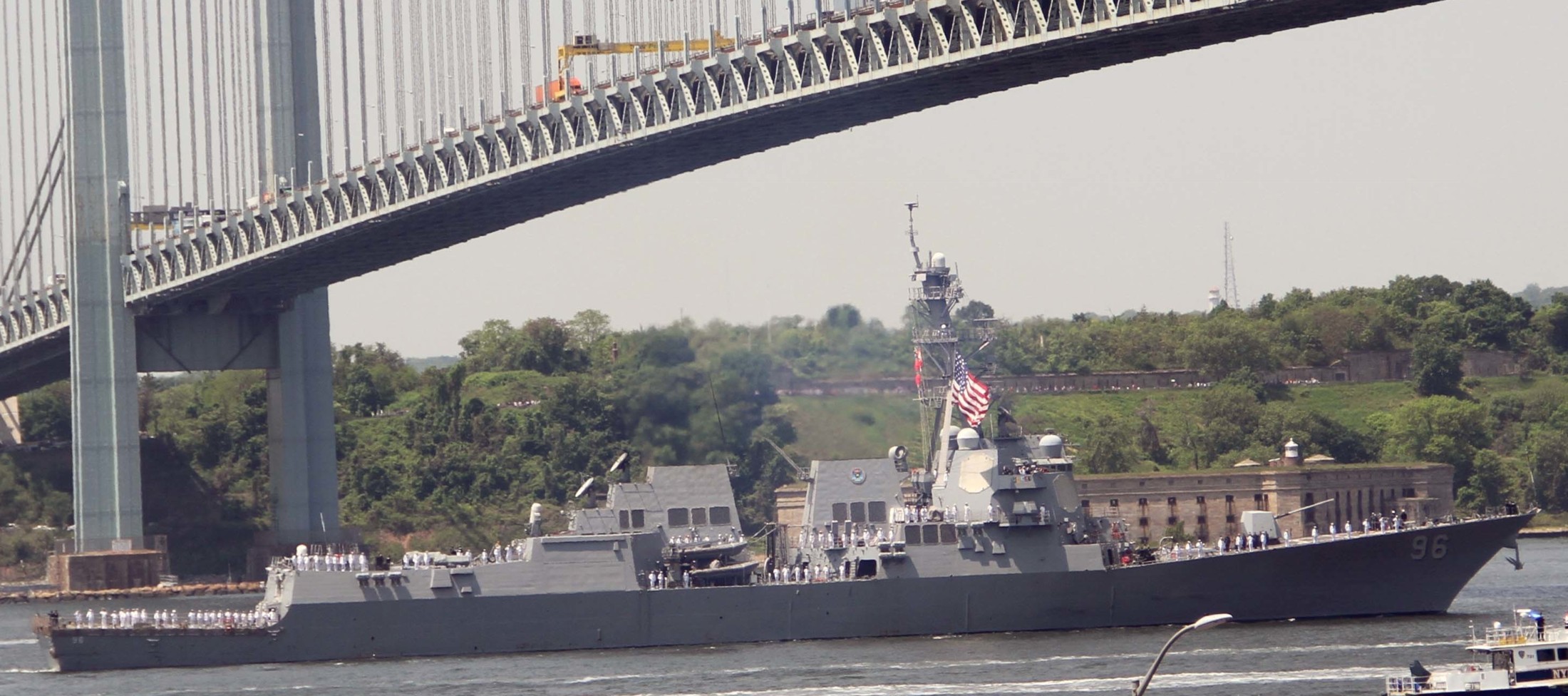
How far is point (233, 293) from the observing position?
6366 centimetres

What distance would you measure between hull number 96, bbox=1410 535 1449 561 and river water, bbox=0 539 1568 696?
1.46ft

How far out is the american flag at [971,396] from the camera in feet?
136

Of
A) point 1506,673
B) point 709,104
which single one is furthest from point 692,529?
point 1506,673

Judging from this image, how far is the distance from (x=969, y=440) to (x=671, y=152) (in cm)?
1055

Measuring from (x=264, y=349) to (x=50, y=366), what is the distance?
879 centimetres

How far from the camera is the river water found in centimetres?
3466

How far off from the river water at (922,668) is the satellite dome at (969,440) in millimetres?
3308

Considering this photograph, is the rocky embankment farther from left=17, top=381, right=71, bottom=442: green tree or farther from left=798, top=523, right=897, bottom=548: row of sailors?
left=798, top=523, right=897, bottom=548: row of sailors

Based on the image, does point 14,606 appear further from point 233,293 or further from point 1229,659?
point 1229,659

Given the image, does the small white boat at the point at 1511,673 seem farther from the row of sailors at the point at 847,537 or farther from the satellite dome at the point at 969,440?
the row of sailors at the point at 847,537

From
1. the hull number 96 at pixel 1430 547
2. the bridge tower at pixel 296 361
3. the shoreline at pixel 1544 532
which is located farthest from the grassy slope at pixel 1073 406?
the bridge tower at pixel 296 361

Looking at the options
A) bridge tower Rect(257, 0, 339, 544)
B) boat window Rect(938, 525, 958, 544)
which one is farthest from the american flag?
bridge tower Rect(257, 0, 339, 544)

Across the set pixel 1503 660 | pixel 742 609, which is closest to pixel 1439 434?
pixel 742 609

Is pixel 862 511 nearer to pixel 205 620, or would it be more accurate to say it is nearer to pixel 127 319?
pixel 205 620
